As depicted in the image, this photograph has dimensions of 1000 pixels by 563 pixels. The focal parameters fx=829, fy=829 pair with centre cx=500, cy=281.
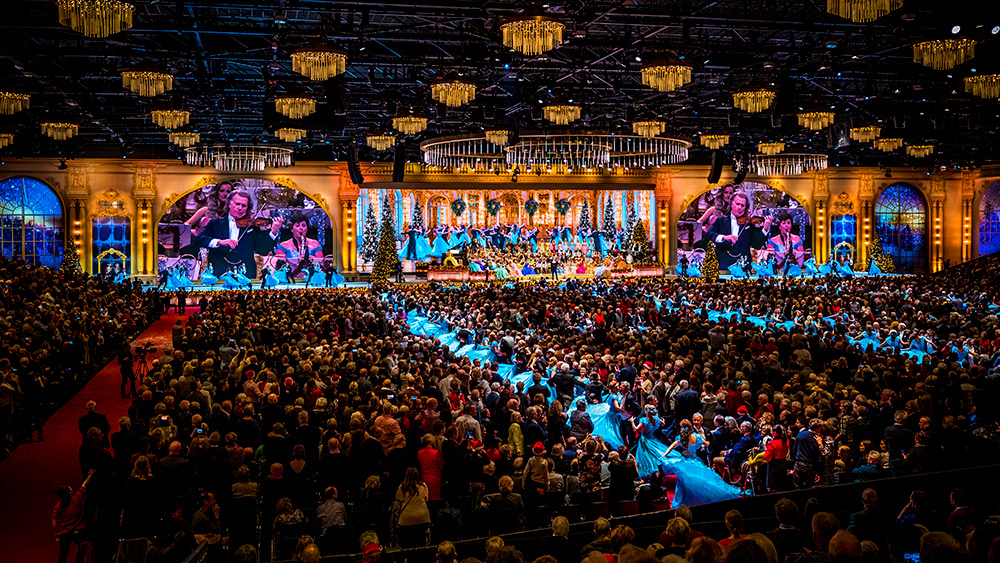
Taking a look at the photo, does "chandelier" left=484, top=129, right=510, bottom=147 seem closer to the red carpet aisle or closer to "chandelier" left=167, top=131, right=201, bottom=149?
"chandelier" left=167, top=131, right=201, bottom=149

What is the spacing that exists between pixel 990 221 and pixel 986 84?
1183 inches

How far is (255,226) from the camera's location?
3406 centimetres

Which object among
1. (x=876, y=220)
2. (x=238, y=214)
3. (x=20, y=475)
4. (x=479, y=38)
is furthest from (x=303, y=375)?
(x=876, y=220)

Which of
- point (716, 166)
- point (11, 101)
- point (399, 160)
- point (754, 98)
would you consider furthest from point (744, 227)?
point (11, 101)

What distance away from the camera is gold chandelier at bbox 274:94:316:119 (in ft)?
49.3

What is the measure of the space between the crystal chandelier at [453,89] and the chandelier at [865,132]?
10.8 metres

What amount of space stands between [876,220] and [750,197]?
645 centimetres

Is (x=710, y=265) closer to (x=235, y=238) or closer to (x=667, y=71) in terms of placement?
(x=235, y=238)

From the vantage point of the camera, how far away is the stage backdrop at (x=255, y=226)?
33594 millimetres

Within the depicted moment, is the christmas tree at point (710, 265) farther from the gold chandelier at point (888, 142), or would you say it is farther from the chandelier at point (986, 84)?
the chandelier at point (986, 84)

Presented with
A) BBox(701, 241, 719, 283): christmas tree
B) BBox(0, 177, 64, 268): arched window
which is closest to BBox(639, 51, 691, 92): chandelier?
BBox(701, 241, 719, 283): christmas tree

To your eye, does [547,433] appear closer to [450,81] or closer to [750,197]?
[450,81]

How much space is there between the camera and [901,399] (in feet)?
30.9

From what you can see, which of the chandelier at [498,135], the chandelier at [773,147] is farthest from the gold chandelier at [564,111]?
the chandelier at [773,147]
